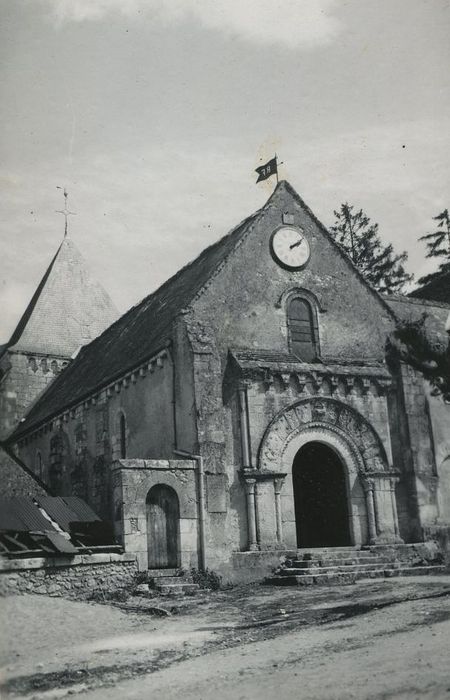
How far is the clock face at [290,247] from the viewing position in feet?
68.2

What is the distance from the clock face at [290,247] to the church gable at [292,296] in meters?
0.03

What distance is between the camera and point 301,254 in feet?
69.4

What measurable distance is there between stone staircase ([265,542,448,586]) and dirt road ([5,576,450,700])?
242 cm

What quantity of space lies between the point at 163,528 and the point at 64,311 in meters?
19.6

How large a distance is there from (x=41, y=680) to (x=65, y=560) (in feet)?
20.5

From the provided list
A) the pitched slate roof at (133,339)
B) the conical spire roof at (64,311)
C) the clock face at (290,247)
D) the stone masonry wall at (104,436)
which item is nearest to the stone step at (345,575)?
the stone masonry wall at (104,436)

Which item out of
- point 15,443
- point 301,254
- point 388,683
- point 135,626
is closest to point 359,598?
point 135,626

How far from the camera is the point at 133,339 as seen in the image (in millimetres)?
23609

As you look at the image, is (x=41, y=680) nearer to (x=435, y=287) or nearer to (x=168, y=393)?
(x=168, y=393)

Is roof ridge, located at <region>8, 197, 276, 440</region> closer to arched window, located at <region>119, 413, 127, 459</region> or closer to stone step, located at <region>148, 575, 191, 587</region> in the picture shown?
arched window, located at <region>119, 413, 127, 459</region>

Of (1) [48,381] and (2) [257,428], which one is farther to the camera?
(1) [48,381]

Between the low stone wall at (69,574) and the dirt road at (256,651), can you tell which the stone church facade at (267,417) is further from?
the dirt road at (256,651)

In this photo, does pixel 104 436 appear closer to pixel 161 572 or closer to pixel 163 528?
pixel 163 528

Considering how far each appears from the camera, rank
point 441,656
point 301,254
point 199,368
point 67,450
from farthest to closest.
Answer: point 67,450 → point 301,254 → point 199,368 → point 441,656
